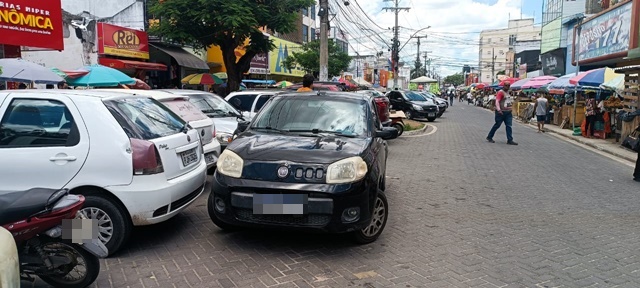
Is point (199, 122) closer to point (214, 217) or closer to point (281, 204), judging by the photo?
point (214, 217)

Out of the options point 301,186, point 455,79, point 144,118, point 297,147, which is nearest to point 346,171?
point 301,186

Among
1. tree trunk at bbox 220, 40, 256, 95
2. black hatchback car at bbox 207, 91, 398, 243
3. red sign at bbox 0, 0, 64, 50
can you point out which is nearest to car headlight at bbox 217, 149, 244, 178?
black hatchback car at bbox 207, 91, 398, 243

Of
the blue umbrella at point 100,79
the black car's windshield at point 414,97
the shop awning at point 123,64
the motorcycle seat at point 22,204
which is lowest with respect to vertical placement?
the motorcycle seat at point 22,204

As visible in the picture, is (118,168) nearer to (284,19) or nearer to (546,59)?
(284,19)

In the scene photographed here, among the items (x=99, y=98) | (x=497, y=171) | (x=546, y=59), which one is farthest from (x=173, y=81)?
(x=546, y=59)

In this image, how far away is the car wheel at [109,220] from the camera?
13.9 ft

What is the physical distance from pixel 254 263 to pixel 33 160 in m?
2.19

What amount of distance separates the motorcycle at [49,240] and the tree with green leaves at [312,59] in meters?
27.7

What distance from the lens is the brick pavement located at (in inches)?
159

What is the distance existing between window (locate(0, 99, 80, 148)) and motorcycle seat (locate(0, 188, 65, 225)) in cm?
105

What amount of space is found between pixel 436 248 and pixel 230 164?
2.26 metres

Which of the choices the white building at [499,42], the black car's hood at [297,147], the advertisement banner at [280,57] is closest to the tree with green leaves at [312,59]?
the advertisement banner at [280,57]

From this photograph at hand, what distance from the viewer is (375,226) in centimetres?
493

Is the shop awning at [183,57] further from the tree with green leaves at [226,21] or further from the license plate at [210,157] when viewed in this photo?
the license plate at [210,157]
